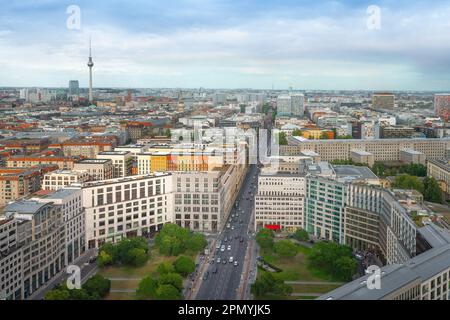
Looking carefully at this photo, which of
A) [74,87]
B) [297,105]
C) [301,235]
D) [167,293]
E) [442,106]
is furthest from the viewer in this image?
[74,87]

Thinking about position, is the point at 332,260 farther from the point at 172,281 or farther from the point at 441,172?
the point at 441,172

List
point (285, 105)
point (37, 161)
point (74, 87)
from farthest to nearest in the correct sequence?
1. point (74, 87)
2. point (285, 105)
3. point (37, 161)

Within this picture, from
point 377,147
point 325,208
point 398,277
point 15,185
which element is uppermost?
point 377,147

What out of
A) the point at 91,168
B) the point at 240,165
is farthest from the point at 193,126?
the point at 91,168

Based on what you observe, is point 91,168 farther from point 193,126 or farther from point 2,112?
point 2,112

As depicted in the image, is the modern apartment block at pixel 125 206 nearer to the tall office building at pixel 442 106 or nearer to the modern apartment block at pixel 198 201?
the modern apartment block at pixel 198 201

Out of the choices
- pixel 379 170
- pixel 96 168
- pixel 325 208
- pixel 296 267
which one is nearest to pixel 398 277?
pixel 296 267

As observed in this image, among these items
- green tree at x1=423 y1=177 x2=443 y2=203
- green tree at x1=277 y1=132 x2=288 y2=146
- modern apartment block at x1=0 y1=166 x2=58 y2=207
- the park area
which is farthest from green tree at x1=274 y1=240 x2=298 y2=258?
green tree at x1=277 y1=132 x2=288 y2=146
